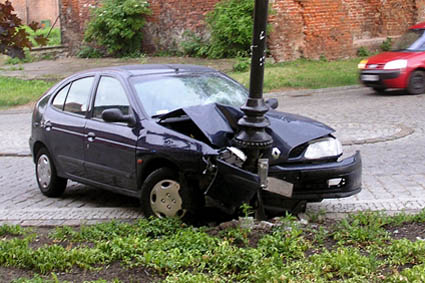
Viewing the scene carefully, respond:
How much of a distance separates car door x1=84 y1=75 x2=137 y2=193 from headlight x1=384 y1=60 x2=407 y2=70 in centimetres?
1023

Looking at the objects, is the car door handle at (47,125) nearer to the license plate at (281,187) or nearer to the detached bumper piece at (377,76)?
the license plate at (281,187)

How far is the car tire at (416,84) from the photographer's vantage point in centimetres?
1669

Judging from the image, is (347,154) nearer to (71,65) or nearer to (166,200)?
(166,200)

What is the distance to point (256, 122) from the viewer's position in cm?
634

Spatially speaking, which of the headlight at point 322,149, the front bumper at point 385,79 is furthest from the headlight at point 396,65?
the headlight at point 322,149

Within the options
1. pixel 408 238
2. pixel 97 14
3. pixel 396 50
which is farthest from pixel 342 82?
pixel 408 238

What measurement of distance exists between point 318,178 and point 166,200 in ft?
4.99

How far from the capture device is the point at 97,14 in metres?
25.5

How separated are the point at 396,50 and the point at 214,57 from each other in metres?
7.08

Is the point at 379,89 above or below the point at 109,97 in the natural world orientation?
below

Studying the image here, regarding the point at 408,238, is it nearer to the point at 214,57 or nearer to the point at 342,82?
the point at 342,82

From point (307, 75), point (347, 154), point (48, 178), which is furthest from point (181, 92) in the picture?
point (307, 75)

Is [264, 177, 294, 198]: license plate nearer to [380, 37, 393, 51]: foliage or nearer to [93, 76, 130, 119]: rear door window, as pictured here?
[93, 76, 130, 119]: rear door window

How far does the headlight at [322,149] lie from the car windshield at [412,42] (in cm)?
1119
